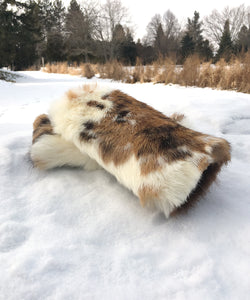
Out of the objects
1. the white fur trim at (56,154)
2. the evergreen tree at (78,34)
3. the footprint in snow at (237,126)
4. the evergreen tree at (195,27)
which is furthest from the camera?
the evergreen tree at (195,27)

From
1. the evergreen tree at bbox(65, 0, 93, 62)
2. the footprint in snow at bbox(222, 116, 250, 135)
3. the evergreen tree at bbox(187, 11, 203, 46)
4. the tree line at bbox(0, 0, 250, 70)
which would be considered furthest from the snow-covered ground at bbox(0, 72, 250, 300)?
the evergreen tree at bbox(187, 11, 203, 46)

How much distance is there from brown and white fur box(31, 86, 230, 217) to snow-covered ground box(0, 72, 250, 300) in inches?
4.0

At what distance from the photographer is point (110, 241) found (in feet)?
2.35

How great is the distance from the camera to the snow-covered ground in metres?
0.56

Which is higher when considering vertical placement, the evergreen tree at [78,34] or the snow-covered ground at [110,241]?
the evergreen tree at [78,34]

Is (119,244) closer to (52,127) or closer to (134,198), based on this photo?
(134,198)

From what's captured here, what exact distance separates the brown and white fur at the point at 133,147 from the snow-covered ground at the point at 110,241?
0.10 m

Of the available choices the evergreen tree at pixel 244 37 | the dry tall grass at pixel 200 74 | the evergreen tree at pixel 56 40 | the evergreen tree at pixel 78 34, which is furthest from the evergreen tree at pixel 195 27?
the dry tall grass at pixel 200 74

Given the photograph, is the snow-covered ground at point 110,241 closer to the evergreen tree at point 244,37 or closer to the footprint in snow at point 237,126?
the footprint in snow at point 237,126

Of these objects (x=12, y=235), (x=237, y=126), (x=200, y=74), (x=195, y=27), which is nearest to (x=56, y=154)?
(x=12, y=235)

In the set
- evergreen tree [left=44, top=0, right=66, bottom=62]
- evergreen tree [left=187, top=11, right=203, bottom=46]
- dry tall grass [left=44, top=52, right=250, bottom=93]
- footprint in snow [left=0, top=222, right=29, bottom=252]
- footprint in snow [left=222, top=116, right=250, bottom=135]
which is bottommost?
footprint in snow [left=0, top=222, right=29, bottom=252]

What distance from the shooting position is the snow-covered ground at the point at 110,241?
1.82ft

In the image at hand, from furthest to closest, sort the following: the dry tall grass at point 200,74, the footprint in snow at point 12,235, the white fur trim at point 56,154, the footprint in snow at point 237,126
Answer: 1. the dry tall grass at point 200,74
2. the footprint in snow at point 237,126
3. the white fur trim at point 56,154
4. the footprint in snow at point 12,235

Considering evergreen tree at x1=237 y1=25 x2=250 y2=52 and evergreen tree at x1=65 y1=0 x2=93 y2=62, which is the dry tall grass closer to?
evergreen tree at x1=65 y1=0 x2=93 y2=62
